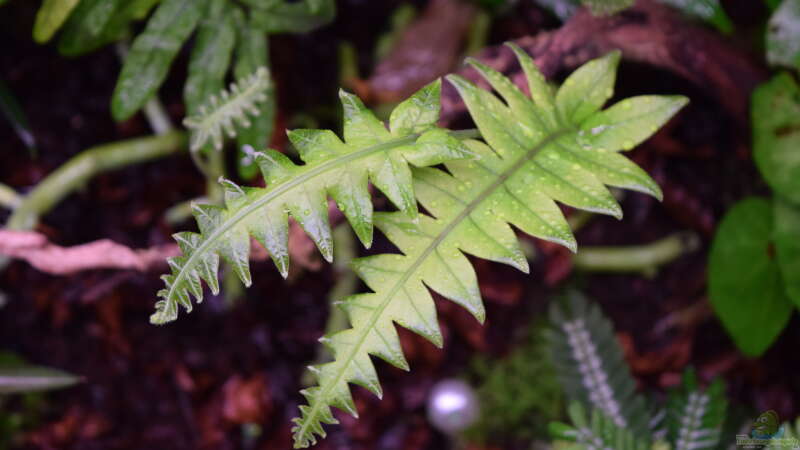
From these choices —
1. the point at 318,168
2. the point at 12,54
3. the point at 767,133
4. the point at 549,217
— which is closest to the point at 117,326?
the point at 12,54

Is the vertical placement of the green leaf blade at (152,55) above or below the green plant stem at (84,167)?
above

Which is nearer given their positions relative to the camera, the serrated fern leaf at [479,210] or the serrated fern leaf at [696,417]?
the serrated fern leaf at [479,210]

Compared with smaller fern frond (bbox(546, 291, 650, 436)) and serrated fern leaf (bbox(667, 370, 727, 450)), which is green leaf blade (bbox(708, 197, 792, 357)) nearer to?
serrated fern leaf (bbox(667, 370, 727, 450))

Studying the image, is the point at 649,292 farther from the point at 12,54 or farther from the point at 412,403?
the point at 12,54

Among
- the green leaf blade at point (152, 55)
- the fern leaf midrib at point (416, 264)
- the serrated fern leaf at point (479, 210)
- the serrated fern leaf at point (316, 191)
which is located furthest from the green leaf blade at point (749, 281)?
the green leaf blade at point (152, 55)

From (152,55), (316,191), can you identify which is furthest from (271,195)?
(152,55)

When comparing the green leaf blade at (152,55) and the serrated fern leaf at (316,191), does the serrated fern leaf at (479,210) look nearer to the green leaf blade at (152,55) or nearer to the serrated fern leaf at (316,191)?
the serrated fern leaf at (316,191)
